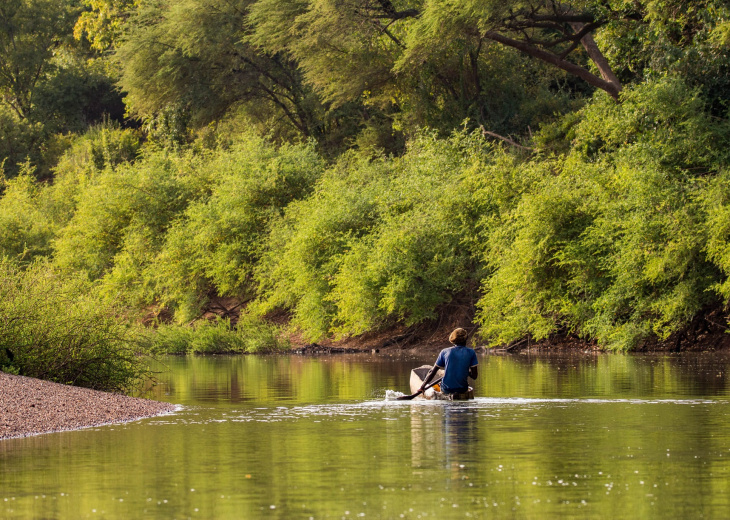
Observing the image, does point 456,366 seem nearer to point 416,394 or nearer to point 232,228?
point 416,394

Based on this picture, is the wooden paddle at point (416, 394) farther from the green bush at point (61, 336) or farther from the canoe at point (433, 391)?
the green bush at point (61, 336)

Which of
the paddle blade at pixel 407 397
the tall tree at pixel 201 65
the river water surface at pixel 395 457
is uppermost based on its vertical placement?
the tall tree at pixel 201 65

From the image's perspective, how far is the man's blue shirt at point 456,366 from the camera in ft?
60.4

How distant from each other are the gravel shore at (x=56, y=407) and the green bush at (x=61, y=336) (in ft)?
3.66

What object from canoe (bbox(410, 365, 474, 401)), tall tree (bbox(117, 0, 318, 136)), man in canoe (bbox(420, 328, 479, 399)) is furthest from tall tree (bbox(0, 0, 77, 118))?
man in canoe (bbox(420, 328, 479, 399))

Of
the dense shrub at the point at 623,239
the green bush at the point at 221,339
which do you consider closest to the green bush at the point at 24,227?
the green bush at the point at 221,339

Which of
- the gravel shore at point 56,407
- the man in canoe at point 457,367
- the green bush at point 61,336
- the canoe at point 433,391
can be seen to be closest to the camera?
the gravel shore at point 56,407

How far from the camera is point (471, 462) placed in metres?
11.8

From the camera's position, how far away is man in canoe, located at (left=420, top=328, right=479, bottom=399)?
60.3 ft

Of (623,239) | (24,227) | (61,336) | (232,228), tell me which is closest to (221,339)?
(232,228)

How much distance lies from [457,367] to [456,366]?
0.02 metres

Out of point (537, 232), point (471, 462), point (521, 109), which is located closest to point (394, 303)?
point (537, 232)

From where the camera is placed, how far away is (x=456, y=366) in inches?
731

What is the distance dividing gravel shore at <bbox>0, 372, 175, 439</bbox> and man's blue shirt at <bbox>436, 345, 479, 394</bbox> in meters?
4.21
